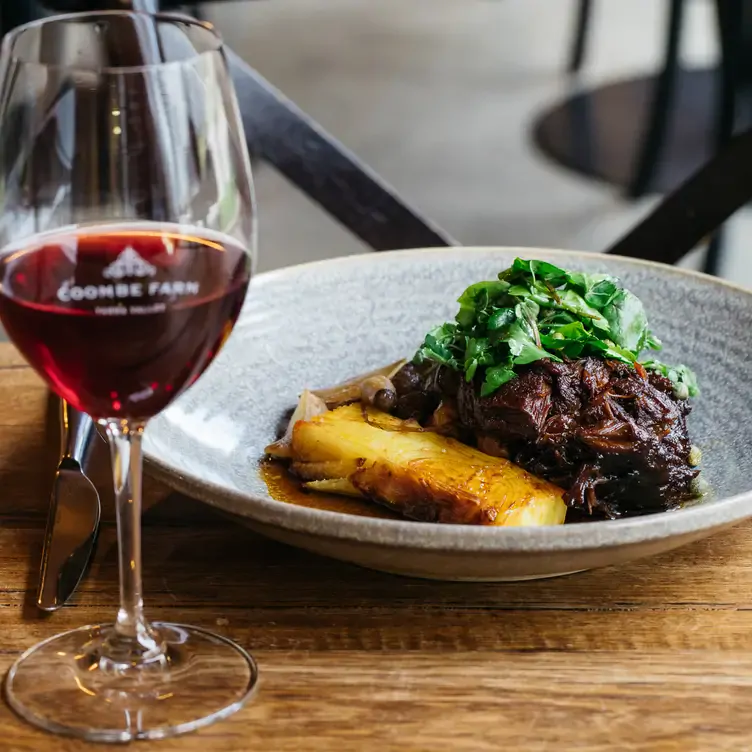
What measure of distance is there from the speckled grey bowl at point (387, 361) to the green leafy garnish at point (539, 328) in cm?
9

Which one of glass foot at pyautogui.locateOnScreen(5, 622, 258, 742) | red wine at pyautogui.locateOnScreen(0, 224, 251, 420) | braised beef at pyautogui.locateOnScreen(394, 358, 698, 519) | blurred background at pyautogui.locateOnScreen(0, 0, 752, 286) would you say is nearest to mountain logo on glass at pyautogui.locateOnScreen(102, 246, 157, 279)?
red wine at pyautogui.locateOnScreen(0, 224, 251, 420)

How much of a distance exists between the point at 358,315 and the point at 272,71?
4.83 m

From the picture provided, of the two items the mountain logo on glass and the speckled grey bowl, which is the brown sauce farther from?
the mountain logo on glass

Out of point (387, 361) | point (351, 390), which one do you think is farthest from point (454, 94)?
point (351, 390)

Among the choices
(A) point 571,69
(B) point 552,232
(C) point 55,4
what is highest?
(C) point 55,4

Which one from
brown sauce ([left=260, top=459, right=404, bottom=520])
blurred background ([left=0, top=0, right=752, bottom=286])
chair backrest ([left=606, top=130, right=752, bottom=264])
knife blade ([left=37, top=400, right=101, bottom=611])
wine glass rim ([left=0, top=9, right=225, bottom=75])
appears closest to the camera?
wine glass rim ([left=0, top=9, right=225, bottom=75])

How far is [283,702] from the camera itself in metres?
0.71

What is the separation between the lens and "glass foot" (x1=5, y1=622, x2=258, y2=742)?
671 millimetres

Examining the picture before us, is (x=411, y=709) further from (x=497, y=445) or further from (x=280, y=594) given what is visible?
(x=497, y=445)

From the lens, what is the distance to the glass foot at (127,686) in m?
0.67

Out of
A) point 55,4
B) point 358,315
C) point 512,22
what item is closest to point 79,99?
point 358,315

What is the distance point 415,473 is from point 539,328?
214 mm

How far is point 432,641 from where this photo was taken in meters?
0.79

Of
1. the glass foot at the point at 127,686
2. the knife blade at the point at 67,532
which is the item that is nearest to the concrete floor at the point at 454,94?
the knife blade at the point at 67,532
